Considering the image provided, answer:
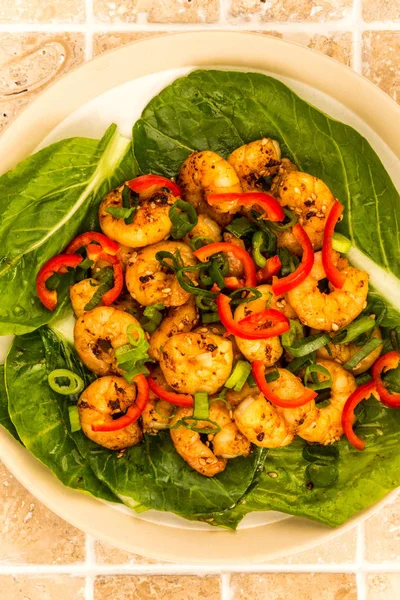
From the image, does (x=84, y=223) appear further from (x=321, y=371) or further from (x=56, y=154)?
(x=321, y=371)

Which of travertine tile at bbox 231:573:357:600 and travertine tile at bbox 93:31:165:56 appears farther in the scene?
travertine tile at bbox 231:573:357:600

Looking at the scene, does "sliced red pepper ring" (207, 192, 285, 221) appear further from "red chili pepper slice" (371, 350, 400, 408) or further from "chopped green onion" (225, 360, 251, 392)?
"red chili pepper slice" (371, 350, 400, 408)

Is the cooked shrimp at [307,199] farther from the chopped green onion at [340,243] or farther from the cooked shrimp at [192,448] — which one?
the cooked shrimp at [192,448]

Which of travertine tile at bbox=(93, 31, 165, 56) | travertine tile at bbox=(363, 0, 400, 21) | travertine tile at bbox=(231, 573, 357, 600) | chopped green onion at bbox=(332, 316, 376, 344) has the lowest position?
travertine tile at bbox=(231, 573, 357, 600)

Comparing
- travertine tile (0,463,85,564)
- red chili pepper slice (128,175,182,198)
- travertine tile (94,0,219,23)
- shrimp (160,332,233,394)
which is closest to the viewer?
shrimp (160,332,233,394)

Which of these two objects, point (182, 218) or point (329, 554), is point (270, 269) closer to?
point (182, 218)

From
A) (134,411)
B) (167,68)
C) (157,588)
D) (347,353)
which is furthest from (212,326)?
(157,588)

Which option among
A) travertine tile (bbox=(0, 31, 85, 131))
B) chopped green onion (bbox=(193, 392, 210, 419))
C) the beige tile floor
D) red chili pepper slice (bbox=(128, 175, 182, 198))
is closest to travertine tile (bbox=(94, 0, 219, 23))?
the beige tile floor

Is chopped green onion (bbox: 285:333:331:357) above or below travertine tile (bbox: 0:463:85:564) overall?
above

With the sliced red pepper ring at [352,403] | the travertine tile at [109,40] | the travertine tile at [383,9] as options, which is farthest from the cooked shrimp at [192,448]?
the travertine tile at [383,9]
